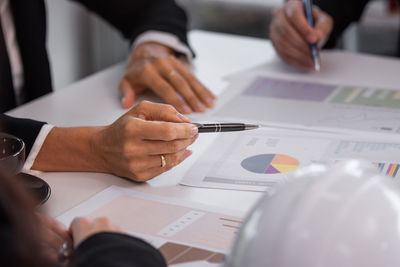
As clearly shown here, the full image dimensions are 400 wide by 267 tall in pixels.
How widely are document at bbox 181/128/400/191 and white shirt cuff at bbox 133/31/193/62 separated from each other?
0.46 meters

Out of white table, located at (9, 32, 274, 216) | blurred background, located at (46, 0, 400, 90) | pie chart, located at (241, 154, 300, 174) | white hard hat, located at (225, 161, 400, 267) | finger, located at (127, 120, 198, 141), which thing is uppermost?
white hard hat, located at (225, 161, 400, 267)

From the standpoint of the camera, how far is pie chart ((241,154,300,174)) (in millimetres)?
956

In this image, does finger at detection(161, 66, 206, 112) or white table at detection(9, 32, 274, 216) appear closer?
white table at detection(9, 32, 274, 216)

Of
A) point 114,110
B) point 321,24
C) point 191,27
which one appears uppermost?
point 321,24

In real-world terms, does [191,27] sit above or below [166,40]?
below

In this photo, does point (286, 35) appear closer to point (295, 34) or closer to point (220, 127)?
point (295, 34)

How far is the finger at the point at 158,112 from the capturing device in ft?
3.14

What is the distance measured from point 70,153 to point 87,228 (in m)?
0.29

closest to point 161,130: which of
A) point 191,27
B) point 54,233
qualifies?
point 54,233

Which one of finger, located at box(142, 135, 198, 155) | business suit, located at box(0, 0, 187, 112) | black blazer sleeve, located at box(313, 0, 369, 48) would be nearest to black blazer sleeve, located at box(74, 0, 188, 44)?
business suit, located at box(0, 0, 187, 112)

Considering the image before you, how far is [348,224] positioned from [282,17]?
1.06 metres

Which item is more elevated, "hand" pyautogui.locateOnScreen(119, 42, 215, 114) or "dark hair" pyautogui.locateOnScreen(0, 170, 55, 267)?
"dark hair" pyautogui.locateOnScreen(0, 170, 55, 267)

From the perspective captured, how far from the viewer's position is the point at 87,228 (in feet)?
2.42

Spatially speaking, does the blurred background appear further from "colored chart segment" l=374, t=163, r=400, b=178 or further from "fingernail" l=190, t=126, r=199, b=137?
"colored chart segment" l=374, t=163, r=400, b=178
